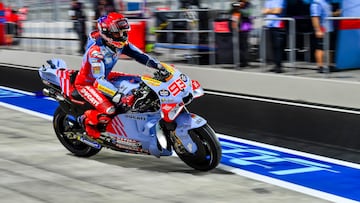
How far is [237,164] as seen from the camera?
8.10 meters

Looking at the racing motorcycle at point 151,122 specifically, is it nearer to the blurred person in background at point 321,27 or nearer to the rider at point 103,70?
the rider at point 103,70

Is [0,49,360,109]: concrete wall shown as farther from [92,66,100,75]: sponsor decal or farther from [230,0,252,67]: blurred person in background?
[92,66,100,75]: sponsor decal

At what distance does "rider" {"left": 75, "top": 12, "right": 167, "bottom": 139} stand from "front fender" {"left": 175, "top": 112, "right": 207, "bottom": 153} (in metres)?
0.69

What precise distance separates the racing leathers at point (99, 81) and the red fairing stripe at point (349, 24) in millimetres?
3764

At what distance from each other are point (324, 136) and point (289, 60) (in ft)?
6.92

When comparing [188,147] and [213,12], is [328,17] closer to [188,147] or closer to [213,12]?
[213,12]

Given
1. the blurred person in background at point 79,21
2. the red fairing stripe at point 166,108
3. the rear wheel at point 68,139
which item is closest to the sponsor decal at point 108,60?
the rear wheel at point 68,139

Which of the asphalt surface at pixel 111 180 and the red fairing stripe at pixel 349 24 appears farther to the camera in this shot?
the red fairing stripe at pixel 349 24

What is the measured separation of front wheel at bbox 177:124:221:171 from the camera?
706cm

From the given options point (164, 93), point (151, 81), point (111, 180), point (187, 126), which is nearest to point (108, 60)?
point (151, 81)

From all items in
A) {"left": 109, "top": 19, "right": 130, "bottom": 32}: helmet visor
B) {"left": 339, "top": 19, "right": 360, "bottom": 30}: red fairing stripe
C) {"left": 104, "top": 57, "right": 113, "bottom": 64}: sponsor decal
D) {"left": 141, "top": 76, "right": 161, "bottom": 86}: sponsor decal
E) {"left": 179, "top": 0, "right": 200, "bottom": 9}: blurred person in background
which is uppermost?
{"left": 179, "top": 0, "right": 200, "bottom": 9}: blurred person in background

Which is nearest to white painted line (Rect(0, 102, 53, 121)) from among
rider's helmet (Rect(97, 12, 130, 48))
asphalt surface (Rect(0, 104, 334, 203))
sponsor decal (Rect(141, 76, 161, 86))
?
asphalt surface (Rect(0, 104, 334, 203))

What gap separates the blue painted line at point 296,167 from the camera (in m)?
6.99

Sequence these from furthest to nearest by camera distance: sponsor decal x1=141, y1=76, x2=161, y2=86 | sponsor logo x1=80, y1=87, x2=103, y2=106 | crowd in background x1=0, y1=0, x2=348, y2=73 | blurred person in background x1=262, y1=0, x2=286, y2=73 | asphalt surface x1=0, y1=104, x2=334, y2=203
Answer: blurred person in background x1=262, y1=0, x2=286, y2=73 → crowd in background x1=0, y1=0, x2=348, y2=73 → sponsor logo x1=80, y1=87, x2=103, y2=106 → sponsor decal x1=141, y1=76, x2=161, y2=86 → asphalt surface x1=0, y1=104, x2=334, y2=203
